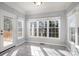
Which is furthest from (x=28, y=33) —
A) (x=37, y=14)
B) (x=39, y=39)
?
(x=37, y=14)

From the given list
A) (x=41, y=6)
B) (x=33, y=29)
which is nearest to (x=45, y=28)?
(x=33, y=29)

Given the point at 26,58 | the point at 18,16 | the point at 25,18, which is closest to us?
the point at 26,58

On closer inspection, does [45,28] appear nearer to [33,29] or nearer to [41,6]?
[33,29]

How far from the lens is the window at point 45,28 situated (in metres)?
4.74

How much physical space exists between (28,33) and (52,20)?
6.03ft

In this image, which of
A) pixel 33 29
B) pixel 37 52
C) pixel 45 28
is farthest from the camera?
pixel 33 29

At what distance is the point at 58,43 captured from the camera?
456 cm

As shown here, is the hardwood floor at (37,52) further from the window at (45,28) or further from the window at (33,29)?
the window at (33,29)

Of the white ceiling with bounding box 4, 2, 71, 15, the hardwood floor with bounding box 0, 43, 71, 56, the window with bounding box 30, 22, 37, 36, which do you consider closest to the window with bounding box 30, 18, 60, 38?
the window with bounding box 30, 22, 37, 36

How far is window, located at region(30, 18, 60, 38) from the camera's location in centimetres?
474

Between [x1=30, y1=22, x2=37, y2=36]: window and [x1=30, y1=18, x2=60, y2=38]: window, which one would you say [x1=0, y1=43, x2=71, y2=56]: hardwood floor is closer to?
[x1=30, y1=18, x2=60, y2=38]: window

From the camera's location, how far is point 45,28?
16.2 ft

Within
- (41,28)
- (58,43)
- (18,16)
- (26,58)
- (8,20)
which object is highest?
(18,16)

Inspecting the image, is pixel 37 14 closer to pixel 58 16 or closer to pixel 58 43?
pixel 58 16
